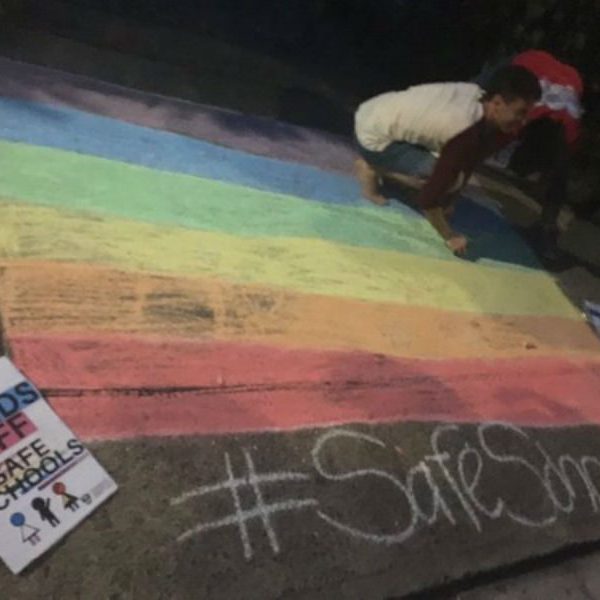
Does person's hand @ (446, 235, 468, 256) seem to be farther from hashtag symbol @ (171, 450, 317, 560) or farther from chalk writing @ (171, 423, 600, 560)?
hashtag symbol @ (171, 450, 317, 560)

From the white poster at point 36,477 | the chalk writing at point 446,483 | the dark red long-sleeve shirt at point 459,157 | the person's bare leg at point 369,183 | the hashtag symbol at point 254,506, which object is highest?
the dark red long-sleeve shirt at point 459,157

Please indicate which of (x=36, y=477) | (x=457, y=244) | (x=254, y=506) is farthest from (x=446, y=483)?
(x=457, y=244)

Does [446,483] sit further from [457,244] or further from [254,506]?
[457,244]

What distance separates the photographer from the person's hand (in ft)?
10.4

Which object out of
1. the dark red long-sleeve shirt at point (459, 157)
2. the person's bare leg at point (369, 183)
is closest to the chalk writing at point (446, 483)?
the dark red long-sleeve shirt at point (459, 157)

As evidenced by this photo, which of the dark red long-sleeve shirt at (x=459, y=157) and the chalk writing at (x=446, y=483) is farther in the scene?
the dark red long-sleeve shirt at (x=459, y=157)

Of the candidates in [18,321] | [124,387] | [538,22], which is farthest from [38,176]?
[538,22]

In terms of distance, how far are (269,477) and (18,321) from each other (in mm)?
734

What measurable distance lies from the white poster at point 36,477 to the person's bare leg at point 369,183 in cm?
182

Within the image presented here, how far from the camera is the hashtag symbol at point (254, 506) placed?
174cm

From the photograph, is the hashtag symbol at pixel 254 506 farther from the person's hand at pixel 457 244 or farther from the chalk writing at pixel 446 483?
the person's hand at pixel 457 244

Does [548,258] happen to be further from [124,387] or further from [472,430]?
[124,387]

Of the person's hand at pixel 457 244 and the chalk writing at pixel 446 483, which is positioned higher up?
the person's hand at pixel 457 244

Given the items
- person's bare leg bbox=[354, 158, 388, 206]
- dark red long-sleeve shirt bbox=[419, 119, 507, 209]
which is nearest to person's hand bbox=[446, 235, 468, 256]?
dark red long-sleeve shirt bbox=[419, 119, 507, 209]
